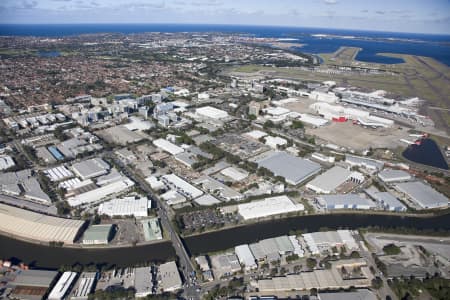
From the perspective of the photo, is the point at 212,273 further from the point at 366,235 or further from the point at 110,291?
the point at 366,235

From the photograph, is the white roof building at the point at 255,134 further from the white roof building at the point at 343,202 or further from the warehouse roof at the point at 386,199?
the warehouse roof at the point at 386,199

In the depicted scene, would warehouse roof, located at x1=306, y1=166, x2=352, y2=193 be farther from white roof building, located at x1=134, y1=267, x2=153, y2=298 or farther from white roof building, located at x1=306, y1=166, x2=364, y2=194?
white roof building, located at x1=134, y1=267, x2=153, y2=298

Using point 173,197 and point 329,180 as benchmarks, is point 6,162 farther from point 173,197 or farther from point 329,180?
point 329,180

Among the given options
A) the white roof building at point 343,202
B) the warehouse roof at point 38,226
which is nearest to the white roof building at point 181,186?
the warehouse roof at point 38,226

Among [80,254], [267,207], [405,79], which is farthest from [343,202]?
[405,79]

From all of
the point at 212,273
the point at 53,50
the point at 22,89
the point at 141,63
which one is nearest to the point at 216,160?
the point at 212,273

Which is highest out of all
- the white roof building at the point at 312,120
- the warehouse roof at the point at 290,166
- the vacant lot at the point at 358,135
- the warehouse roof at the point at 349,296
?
the white roof building at the point at 312,120

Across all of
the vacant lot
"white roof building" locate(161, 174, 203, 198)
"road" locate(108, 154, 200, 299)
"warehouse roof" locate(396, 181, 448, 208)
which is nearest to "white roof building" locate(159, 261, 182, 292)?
"road" locate(108, 154, 200, 299)
